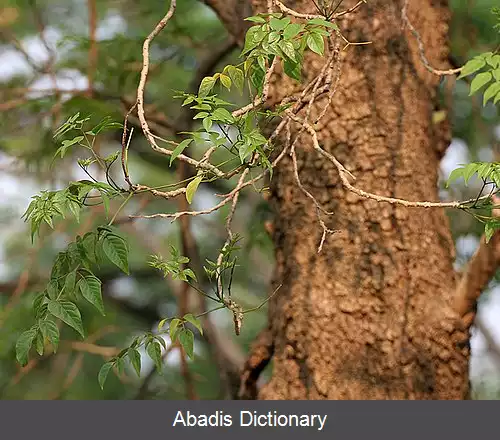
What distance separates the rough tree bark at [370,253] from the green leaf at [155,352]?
0.55 meters

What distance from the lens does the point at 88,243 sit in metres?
1.17

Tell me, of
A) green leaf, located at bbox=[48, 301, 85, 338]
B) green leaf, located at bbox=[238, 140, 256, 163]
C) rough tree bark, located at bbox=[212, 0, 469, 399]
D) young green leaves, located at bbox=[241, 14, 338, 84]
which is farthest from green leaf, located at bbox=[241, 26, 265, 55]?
rough tree bark, located at bbox=[212, 0, 469, 399]

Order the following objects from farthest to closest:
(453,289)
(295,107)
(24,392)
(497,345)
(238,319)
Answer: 1. (497,345)
2. (24,392)
3. (453,289)
4. (295,107)
5. (238,319)

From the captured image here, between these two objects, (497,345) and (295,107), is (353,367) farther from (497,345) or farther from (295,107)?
(497,345)

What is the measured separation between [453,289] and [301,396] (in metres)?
0.37

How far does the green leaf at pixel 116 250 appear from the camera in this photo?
1.13 m

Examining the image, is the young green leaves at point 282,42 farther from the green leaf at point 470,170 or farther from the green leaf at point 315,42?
the green leaf at point 470,170

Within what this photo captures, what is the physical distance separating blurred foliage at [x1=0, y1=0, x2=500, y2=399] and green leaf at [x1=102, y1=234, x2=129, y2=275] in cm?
28

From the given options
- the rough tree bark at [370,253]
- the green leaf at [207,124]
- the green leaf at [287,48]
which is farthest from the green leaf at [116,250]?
the rough tree bark at [370,253]

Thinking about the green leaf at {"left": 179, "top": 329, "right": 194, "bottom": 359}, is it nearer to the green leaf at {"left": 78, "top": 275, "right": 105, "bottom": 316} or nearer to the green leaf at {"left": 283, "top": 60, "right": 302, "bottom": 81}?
the green leaf at {"left": 78, "top": 275, "right": 105, "bottom": 316}

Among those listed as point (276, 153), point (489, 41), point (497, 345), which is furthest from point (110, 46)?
point (497, 345)

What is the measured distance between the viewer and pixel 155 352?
114cm

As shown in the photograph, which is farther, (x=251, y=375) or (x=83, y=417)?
(x=251, y=375)

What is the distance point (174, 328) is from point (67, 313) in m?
0.14
